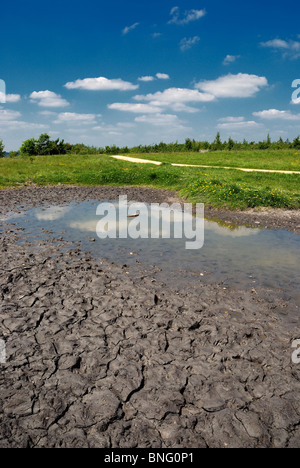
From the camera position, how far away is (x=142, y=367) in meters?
3.89

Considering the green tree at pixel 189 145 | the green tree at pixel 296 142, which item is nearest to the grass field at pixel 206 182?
the green tree at pixel 296 142

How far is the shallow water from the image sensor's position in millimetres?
6609

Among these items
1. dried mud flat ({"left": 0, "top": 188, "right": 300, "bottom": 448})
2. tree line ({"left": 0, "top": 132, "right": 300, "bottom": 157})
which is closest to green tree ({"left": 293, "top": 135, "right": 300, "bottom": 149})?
tree line ({"left": 0, "top": 132, "right": 300, "bottom": 157})

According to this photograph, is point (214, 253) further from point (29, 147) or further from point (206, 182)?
point (29, 147)

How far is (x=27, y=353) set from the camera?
4066 millimetres

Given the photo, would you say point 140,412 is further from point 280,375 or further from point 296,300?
point 296,300

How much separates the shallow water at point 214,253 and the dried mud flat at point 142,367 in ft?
2.28

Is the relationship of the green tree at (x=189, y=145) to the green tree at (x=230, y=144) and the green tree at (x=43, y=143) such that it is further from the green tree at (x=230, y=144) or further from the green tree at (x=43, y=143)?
the green tree at (x=43, y=143)

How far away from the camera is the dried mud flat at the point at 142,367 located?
10.1ft

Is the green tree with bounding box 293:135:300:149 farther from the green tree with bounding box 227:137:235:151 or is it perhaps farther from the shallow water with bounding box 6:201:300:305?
the shallow water with bounding box 6:201:300:305

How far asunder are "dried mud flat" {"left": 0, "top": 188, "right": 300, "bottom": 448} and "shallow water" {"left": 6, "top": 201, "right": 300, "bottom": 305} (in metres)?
0.70

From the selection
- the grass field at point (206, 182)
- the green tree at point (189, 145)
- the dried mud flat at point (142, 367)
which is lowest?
the dried mud flat at point (142, 367)
